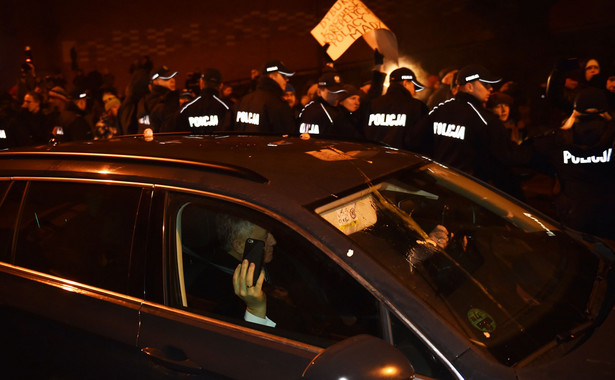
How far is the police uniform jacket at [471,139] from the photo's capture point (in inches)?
194

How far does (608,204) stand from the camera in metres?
4.36

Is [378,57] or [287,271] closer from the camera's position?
[287,271]

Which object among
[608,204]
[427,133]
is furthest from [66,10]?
[608,204]

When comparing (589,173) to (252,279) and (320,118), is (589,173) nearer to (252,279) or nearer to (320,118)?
(320,118)

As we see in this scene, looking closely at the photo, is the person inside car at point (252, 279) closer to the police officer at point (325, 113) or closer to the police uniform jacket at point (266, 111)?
the police officer at point (325, 113)

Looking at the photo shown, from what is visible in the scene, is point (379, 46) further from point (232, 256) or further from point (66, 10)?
point (66, 10)

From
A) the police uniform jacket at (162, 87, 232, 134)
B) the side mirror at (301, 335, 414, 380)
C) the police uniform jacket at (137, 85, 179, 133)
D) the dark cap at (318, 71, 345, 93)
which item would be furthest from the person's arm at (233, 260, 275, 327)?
the police uniform jacket at (137, 85, 179, 133)

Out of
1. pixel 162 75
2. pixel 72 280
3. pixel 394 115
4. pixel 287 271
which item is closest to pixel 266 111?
pixel 394 115

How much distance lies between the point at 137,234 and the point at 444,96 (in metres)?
5.84

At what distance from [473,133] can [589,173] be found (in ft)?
3.18

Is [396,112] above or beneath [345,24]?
beneath

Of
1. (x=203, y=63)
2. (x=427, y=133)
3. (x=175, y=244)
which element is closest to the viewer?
(x=175, y=244)

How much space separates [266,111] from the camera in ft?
20.4

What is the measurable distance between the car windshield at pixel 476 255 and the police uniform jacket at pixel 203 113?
14.3ft
